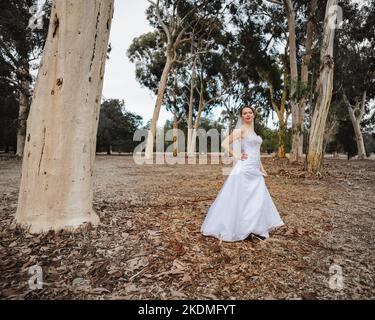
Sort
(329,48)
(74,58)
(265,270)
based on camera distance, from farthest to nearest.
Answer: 1. (329,48)
2. (74,58)
3. (265,270)

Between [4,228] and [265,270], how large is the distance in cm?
296

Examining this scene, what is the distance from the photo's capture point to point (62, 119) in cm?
304

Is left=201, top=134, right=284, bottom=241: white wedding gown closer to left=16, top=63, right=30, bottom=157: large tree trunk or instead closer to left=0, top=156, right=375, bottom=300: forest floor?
left=0, top=156, right=375, bottom=300: forest floor

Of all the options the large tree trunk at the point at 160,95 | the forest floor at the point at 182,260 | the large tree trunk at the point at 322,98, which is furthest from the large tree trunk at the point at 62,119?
the large tree trunk at the point at 160,95

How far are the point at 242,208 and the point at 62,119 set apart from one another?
2.24 metres

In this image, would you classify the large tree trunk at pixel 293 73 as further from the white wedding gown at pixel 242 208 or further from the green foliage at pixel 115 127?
the green foliage at pixel 115 127

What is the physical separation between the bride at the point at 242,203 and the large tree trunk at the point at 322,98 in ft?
18.9

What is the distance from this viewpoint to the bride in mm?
3295

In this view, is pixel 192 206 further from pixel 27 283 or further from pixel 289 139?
pixel 289 139

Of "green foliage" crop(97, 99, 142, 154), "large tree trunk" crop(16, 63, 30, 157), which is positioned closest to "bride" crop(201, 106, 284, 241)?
"large tree trunk" crop(16, 63, 30, 157)

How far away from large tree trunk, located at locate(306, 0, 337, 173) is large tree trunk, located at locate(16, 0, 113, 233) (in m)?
7.12

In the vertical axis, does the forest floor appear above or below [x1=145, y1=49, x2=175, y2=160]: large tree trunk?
below

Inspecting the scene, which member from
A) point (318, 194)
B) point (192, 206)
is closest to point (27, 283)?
point (192, 206)

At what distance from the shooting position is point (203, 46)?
23.0m
